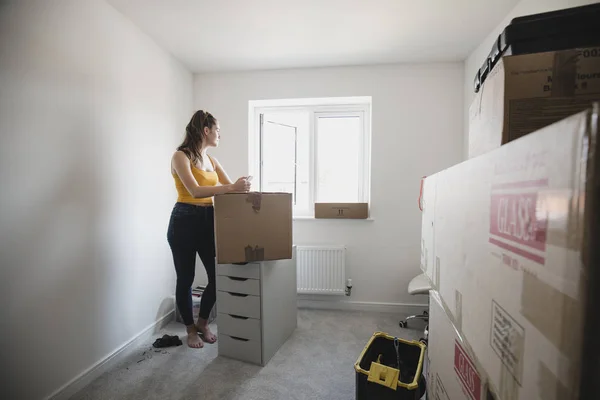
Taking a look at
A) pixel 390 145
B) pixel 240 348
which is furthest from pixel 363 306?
pixel 390 145

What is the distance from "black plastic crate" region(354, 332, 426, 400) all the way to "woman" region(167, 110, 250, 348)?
1156 mm

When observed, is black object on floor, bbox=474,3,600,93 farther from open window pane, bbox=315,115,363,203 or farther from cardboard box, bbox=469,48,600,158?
open window pane, bbox=315,115,363,203

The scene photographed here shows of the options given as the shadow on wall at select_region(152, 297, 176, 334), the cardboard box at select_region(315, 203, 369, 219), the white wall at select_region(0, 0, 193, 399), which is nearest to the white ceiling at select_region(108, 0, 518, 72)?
the white wall at select_region(0, 0, 193, 399)

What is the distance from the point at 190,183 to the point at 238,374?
120cm

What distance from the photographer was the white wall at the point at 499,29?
142 cm

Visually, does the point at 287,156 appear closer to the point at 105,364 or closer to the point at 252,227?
the point at 252,227

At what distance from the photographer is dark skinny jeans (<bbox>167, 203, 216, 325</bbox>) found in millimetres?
1835

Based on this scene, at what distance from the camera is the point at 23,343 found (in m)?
1.27

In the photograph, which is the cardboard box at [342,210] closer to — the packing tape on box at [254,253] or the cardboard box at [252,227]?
the cardboard box at [252,227]

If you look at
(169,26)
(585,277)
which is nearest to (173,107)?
(169,26)

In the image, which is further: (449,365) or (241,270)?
(241,270)

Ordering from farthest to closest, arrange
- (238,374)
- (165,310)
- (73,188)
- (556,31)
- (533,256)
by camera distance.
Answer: (165,310) < (238,374) < (73,188) < (556,31) < (533,256)

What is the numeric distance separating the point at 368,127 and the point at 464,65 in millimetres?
952

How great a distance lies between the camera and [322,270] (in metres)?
2.63
